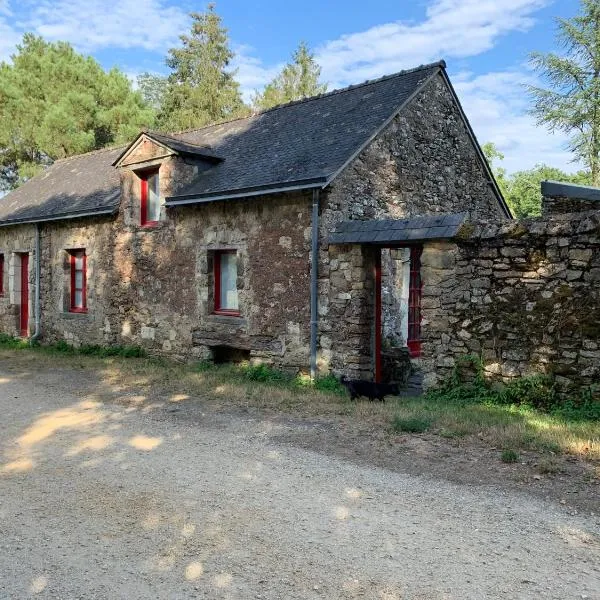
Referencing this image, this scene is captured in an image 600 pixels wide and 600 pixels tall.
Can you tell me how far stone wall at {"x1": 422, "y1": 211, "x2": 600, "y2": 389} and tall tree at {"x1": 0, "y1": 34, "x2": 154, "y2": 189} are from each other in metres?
21.8

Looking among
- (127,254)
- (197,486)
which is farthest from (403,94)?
(197,486)

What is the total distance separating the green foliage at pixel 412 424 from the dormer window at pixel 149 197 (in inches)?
320

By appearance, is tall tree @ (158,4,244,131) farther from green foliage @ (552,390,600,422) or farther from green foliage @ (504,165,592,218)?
green foliage @ (552,390,600,422)

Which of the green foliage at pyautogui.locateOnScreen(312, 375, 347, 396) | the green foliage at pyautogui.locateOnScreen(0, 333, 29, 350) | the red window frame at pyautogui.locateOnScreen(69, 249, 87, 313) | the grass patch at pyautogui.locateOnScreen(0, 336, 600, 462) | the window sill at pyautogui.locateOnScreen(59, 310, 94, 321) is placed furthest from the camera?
the green foliage at pyautogui.locateOnScreen(0, 333, 29, 350)

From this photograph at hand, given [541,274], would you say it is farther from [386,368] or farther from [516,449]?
[386,368]

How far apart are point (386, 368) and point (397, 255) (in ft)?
7.80

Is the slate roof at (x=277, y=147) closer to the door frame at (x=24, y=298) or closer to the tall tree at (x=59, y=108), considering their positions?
the door frame at (x=24, y=298)

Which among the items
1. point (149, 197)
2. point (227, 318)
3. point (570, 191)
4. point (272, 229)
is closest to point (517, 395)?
point (570, 191)

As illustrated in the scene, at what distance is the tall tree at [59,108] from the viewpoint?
2562cm

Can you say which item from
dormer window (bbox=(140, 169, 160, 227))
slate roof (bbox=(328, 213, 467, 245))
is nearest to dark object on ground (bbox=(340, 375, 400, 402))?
slate roof (bbox=(328, 213, 467, 245))

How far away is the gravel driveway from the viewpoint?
334cm

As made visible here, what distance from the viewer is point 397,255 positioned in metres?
11.4

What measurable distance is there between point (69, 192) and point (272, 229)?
335 inches

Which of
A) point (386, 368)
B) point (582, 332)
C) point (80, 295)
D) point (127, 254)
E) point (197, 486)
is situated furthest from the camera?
point (80, 295)
